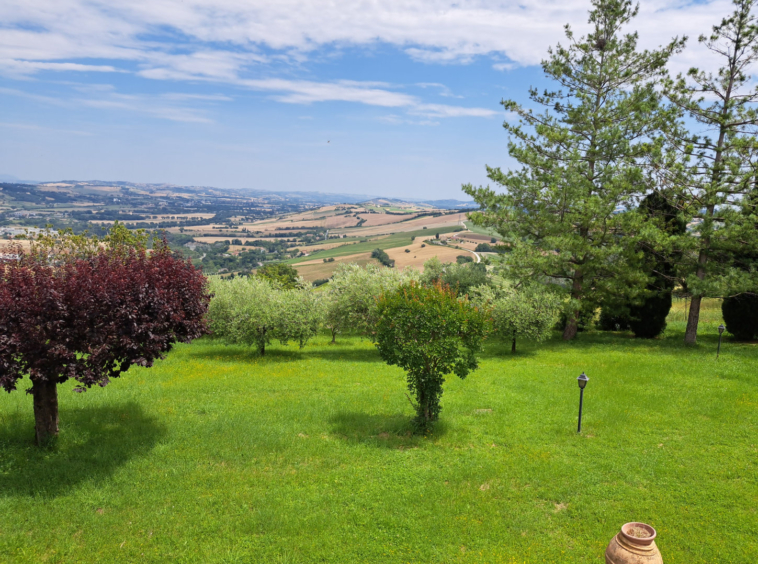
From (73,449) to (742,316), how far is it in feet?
90.5

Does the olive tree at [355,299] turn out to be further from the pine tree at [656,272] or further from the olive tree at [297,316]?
the pine tree at [656,272]

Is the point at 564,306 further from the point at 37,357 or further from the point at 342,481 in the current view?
the point at 37,357

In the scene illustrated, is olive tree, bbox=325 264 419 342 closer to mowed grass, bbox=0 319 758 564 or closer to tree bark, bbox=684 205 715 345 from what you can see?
mowed grass, bbox=0 319 758 564

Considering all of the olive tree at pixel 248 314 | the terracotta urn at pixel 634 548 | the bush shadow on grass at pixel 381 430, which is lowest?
the bush shadow on grass at pixel 381 430

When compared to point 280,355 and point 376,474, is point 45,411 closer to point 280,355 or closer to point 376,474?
point 376,474

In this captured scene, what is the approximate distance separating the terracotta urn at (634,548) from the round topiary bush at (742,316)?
20.7 m

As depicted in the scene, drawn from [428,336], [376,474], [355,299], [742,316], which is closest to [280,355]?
[355,299]

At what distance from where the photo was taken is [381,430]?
1205cm

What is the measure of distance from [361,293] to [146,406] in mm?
12651

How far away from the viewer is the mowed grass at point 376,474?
7387 millimetres

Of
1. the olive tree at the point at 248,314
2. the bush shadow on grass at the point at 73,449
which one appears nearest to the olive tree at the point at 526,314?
the olive tree at the point at 248,314

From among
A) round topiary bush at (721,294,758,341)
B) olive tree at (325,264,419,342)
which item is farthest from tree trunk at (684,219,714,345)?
olive tree at (325,264,419,342)

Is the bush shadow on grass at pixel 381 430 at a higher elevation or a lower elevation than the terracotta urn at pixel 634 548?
lower

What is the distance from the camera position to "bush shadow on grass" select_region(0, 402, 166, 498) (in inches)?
345
